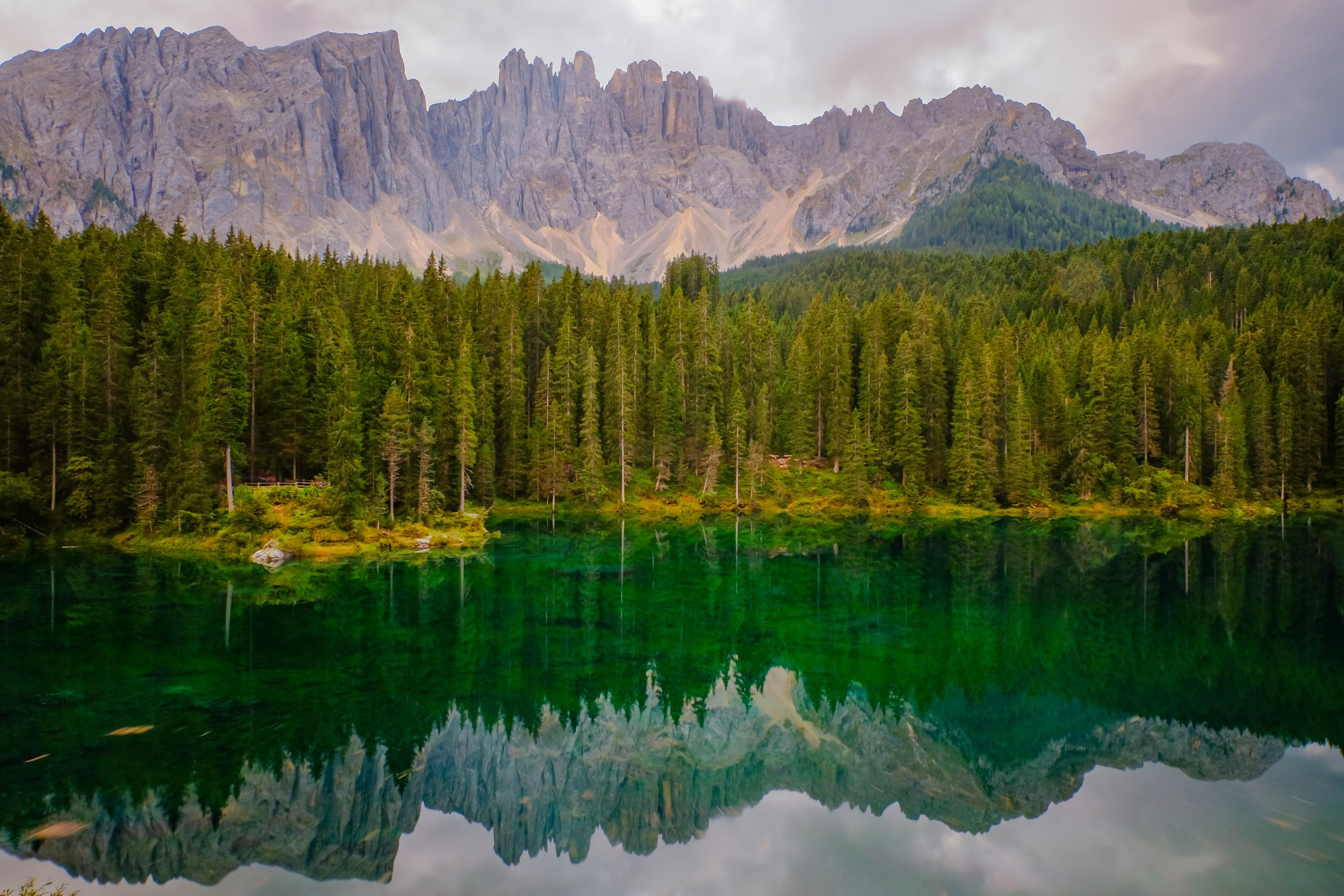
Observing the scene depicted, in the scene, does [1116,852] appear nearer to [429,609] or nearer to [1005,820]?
[1005,820]

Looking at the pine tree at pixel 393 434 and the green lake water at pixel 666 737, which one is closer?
the green lake water at pixel 666 737

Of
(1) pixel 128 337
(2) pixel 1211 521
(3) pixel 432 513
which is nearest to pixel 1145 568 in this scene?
(2) pixel 1211 521

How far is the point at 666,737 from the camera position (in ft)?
70.1

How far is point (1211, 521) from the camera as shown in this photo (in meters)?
66.9

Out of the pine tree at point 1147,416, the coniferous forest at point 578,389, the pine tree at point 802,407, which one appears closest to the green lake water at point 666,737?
the coniferous forest at point 578,389

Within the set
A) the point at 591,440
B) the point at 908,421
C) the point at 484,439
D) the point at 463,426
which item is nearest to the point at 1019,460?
the point at 908,421

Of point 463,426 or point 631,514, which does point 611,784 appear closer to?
point 463,426

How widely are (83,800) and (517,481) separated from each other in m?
56.0

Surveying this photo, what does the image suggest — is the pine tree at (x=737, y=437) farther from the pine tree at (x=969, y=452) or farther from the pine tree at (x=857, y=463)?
the pine tree at (x=969, y=452)

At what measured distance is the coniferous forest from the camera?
5091cm

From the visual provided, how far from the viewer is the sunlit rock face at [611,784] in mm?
14977

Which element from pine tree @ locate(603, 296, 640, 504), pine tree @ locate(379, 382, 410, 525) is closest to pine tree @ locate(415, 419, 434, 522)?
pine tree @ locate(379, 382, 410, 525)

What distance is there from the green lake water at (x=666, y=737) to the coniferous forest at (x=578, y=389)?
50.2 ft

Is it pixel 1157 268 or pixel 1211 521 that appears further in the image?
pixel 1157 268
